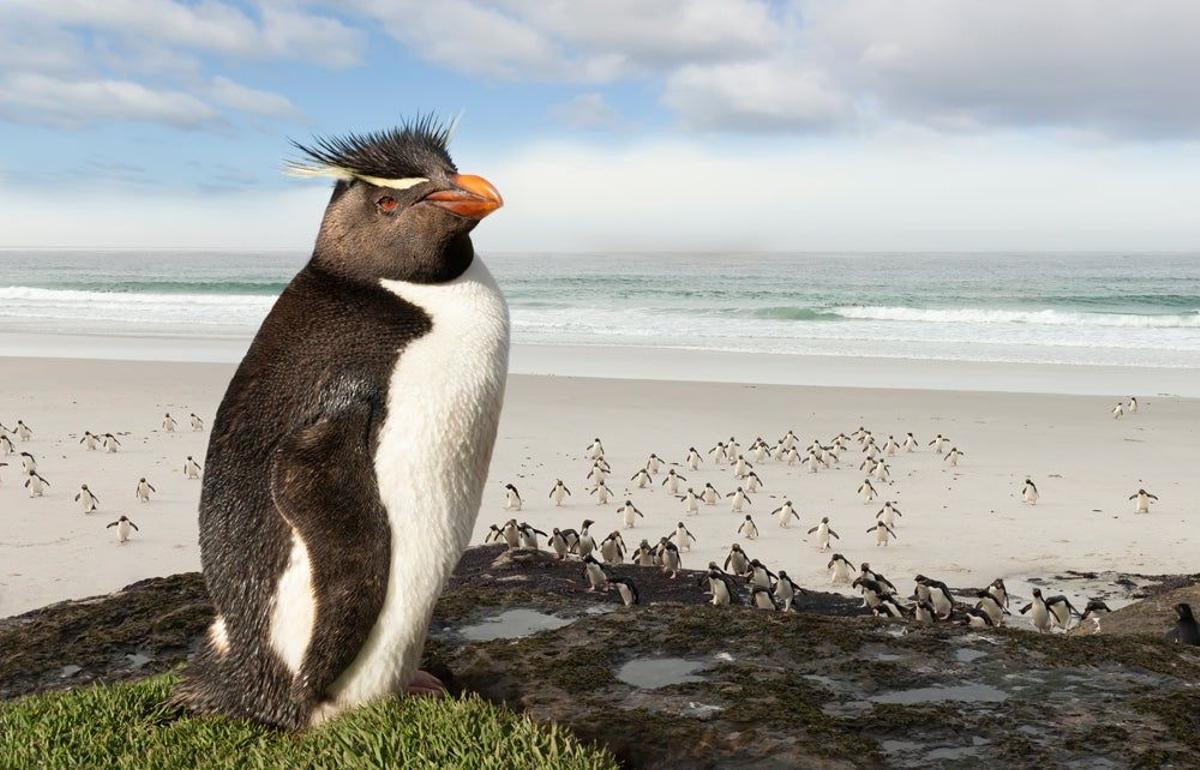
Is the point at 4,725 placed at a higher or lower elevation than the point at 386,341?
lower

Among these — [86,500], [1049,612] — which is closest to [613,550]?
[1049,612]

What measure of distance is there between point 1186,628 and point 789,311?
48993 mm

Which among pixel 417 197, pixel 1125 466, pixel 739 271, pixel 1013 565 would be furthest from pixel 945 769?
pixel 739 271

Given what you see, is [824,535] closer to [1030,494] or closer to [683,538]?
[683,538]

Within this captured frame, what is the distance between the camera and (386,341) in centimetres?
382

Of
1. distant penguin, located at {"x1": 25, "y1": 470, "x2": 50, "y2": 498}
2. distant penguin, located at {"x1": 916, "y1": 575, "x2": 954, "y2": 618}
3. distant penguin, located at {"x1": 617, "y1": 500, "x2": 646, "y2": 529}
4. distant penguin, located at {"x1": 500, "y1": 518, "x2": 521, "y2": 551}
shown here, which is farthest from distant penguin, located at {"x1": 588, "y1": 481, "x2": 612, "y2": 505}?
distant penguin, located at {"x1": 25, "y1": 470, "x2": 50, "y2": 498}

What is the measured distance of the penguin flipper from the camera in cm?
360

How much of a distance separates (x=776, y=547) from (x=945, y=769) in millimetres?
10831

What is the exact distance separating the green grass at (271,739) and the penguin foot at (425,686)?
7cm

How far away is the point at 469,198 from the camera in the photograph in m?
3.74

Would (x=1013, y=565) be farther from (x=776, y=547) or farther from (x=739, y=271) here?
(x=739, y=271)

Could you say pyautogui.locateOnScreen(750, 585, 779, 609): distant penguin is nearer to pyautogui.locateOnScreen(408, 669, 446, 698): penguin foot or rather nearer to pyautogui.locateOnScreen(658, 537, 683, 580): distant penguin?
pyautogui.locateOnScreen(658, 537, 683, 580): distant penguin

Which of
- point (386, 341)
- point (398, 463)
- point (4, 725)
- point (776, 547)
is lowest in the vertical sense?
point (776, 547)

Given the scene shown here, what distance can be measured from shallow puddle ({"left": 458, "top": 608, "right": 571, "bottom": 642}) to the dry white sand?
780 centimetres
